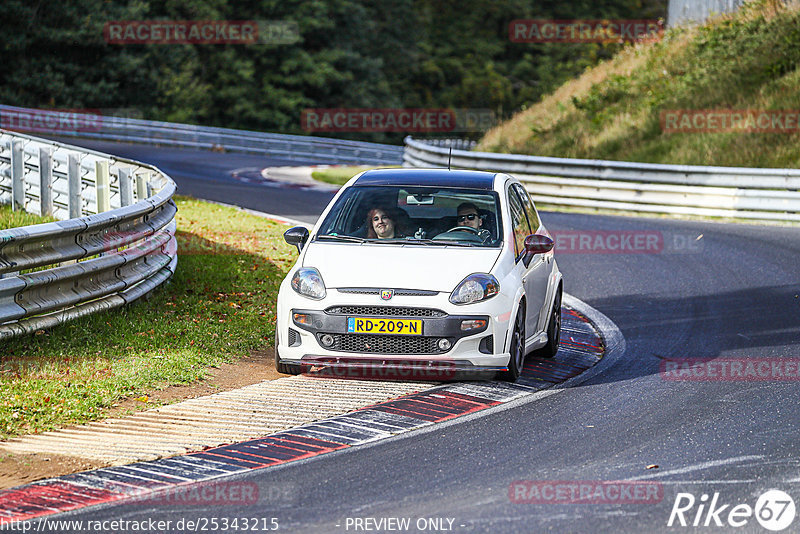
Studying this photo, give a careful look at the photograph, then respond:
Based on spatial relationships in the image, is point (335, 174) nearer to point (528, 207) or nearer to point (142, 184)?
point (142, 184)

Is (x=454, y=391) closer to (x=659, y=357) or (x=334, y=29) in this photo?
(x=659, y=357)

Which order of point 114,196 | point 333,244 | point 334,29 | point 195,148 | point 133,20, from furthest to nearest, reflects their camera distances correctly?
point 334,29 < point 133,20 < point 195,148 < point 114,196 < point 333,244

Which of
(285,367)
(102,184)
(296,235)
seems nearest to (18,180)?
(102,184)

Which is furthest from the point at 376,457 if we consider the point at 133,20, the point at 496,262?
the point at 133,20

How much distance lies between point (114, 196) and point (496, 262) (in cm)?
808

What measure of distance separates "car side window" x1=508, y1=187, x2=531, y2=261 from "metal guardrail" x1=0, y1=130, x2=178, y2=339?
3643 mm

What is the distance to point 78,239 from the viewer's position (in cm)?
985

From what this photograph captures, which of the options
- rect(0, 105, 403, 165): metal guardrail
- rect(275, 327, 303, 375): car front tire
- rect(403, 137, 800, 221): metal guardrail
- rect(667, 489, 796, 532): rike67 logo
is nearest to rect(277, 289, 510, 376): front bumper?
rect(275, 327, 303, 375): car front tire

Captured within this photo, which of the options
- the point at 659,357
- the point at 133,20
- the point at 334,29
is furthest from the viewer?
the point at 334,29

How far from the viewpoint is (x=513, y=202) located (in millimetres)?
10031

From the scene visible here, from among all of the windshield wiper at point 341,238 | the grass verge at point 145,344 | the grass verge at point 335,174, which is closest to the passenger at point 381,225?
the windshield wiper at point 341,238

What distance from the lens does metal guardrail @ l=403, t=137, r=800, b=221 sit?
2077 centimetres

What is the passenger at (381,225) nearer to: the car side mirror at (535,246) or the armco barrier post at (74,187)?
the car side mirror at (535,246)

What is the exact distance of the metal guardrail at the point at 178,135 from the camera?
131 ft
